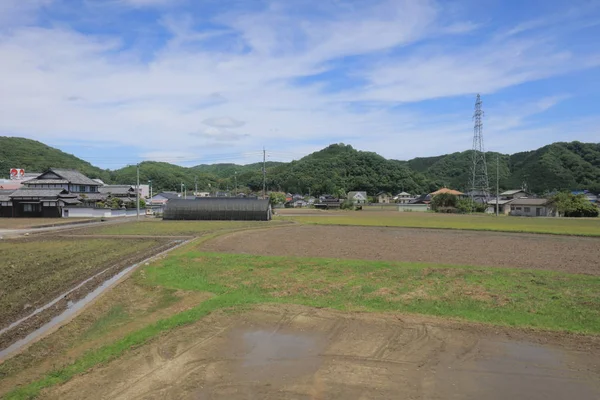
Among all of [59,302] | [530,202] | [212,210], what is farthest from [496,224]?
[59,302]

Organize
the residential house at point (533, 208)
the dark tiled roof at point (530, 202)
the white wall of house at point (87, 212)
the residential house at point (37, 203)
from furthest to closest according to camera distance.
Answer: the dark tiled roof at point (530, 202), the residential house at point (533, 208), the white wall of house at point (87, 212), the residential house at point (37, 203)

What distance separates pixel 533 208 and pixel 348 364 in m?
78.1

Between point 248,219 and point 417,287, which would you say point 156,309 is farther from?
point 248,219

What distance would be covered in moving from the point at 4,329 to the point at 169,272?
298 inches

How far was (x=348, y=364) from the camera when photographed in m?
8.76

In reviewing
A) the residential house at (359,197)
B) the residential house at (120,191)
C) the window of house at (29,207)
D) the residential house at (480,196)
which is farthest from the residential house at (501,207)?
the window of house at (29,207)

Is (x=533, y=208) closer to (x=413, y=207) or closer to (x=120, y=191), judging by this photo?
(x=413, y=207)

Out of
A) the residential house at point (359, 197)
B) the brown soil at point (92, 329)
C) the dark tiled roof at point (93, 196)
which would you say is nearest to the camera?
the brown soil at point (92, 329)

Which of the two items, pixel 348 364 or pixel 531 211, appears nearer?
pixel 348 364

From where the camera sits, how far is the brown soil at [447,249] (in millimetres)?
20781

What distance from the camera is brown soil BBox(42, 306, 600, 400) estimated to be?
24.8 ft

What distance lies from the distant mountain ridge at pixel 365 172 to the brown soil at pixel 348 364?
116 m

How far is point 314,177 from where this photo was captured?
14900cm

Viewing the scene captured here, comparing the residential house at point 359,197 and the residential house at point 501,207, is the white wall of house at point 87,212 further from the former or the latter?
the residential house at point 359,197
